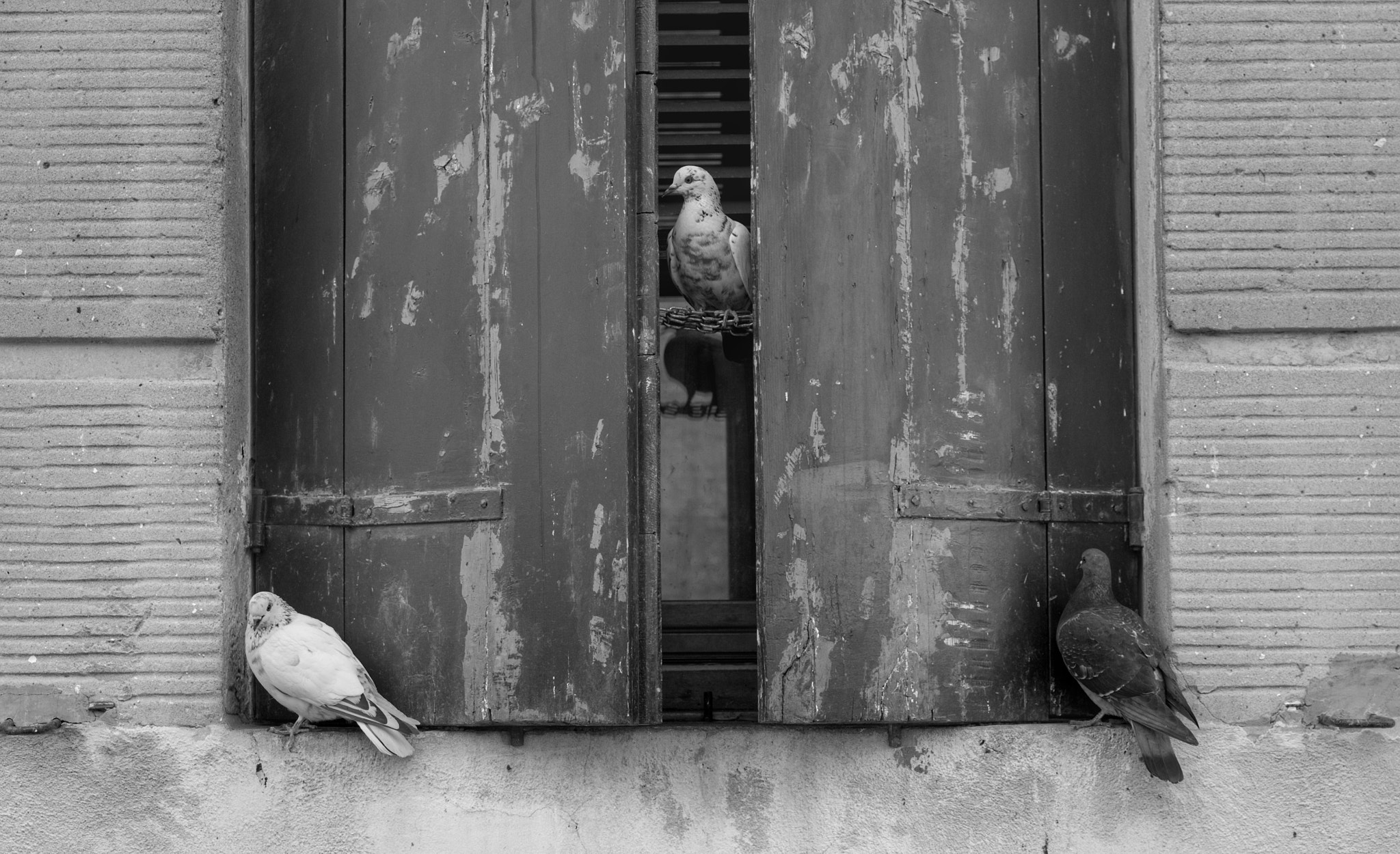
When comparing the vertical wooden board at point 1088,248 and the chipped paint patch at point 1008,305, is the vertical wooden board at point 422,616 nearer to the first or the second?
the chipped paint patch at point 1008,305

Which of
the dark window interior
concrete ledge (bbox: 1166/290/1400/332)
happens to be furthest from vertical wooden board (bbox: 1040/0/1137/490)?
the dark window interior

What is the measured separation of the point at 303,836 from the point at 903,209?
2059 mm

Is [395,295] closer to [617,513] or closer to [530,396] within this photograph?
[530,396]

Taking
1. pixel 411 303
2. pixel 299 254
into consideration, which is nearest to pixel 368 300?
pixel 411 303

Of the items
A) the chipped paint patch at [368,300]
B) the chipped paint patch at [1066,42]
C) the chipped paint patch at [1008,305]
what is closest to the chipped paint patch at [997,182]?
the chipped paint patch at [1008,305]

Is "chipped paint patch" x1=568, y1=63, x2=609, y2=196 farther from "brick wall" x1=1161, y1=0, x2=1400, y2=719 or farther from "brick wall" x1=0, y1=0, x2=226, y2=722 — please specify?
"brick wall" x1=1161, y1=0, x2=1400, y2=719

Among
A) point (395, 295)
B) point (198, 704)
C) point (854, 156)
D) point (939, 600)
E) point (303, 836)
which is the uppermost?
point (854, 156)

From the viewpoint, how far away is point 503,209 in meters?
3.72

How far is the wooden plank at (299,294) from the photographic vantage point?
3.80 meters

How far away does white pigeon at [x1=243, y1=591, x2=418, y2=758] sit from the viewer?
3502mm

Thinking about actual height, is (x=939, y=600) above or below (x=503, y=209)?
below

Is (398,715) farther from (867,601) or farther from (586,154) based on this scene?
Answer: (586,154)

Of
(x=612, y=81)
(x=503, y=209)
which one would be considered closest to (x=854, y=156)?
(x=612, y=81)

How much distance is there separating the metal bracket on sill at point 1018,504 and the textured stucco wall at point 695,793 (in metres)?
0.51
